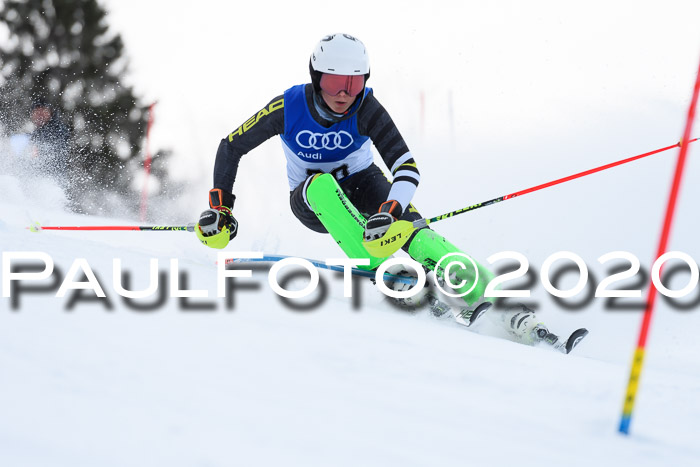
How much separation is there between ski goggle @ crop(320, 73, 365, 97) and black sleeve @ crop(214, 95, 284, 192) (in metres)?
0.42

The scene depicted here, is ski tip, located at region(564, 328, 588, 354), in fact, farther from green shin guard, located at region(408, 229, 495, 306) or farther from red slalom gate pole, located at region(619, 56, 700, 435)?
red slalom gate pole, located at region(619, 56, 700, 435)

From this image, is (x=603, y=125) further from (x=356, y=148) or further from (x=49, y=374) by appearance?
(x=49, y=374)

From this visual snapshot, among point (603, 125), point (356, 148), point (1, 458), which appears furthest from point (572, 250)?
point (1, 458)

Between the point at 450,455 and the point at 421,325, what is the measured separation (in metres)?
1.30

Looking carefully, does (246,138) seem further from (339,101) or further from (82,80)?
(82,80)

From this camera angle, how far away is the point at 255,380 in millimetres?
1701

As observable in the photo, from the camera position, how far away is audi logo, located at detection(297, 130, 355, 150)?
371cm

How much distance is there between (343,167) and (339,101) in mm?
584

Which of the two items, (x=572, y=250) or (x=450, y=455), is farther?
(x=572, y=250)

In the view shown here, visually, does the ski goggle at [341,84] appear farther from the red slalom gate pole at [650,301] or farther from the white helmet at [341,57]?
the red slalom gate pole at [650,301]

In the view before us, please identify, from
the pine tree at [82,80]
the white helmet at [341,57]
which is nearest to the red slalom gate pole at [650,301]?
the white helmet at [341,57]

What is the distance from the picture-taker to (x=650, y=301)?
159 centimetres

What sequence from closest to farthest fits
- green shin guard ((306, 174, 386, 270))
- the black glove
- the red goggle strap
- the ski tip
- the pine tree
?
the ski tip → the black glove → green shin guard ((306, 174, 386, 270)) → the red goggle strap → the pine tree

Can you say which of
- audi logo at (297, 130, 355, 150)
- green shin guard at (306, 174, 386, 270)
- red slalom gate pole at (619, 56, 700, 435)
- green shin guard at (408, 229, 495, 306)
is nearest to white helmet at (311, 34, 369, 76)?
audi logo at (297, 130, 355, 150)
